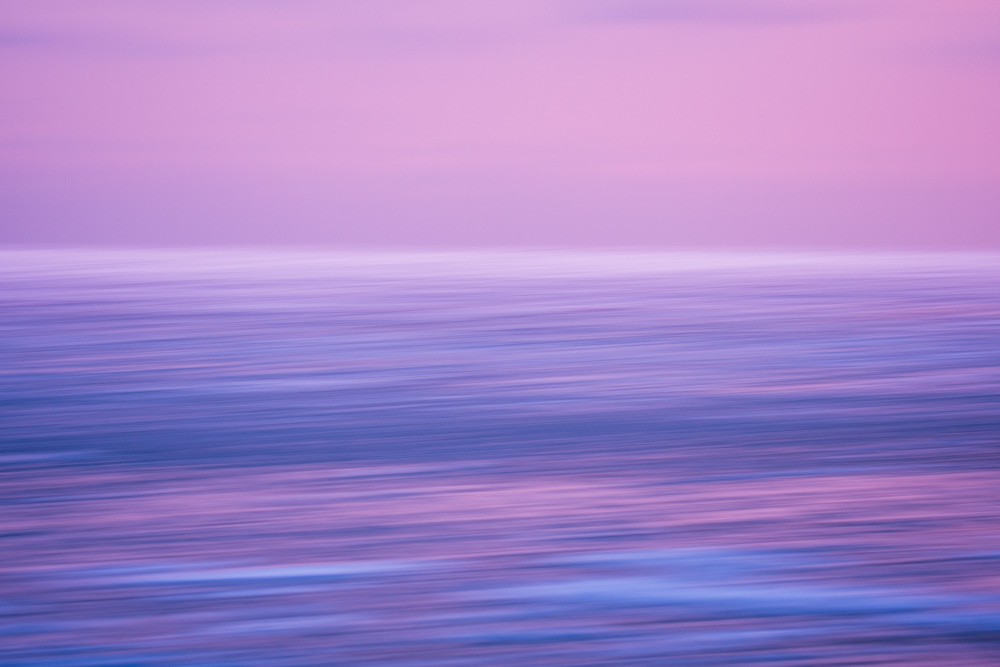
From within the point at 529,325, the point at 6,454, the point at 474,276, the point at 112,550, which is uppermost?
the point at 474,276

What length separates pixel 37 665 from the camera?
1.16m

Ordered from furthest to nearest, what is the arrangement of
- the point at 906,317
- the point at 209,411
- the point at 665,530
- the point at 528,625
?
the point at 906,317 < the point at 209,411 < the point at 665,530 < the point at 528,625

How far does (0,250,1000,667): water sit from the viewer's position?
124 cm

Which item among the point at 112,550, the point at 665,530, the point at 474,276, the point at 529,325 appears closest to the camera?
the point at 112,550

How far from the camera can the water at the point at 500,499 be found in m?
1.24

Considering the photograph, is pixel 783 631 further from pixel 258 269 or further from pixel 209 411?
pixel 258 269

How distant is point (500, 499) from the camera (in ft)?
5.75

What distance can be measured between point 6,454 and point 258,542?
2.67ft

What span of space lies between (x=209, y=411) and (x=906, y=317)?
3.24 metres

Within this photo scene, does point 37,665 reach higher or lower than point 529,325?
lower

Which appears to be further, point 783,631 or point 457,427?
point 457,427

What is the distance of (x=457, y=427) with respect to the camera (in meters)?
2.32

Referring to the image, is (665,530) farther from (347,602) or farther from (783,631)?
(347,602)

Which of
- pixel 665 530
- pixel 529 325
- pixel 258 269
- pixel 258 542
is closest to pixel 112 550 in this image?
pixel 258 542
